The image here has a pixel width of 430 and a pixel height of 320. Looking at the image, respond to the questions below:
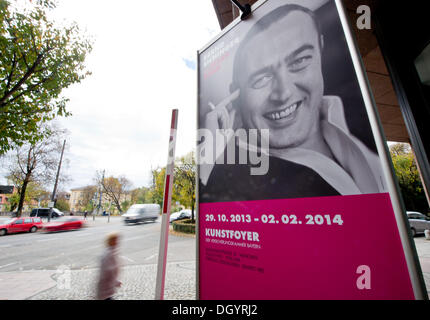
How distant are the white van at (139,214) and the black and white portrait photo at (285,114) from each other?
23.5 meters

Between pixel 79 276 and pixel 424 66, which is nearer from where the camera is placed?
pixel 424 66

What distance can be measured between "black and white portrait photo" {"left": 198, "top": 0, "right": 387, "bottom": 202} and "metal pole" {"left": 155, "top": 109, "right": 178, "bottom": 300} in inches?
15.0

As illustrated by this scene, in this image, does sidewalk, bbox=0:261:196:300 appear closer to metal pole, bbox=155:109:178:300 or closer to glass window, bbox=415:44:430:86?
metal pole, bbox=155:109:178:300

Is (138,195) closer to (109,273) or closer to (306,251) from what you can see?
(109,273)

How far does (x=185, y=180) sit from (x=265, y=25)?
16.2 meters

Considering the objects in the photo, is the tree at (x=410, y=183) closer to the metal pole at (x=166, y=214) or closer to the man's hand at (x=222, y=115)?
the man's hand at (x=222, y=115)

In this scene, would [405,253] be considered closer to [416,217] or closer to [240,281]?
[240,281]

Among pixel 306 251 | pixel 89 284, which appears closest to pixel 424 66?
pixel 306 251

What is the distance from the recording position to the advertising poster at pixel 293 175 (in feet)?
3.25

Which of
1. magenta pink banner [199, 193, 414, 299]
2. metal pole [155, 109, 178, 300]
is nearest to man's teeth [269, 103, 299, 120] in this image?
magenta pink banner [199, 193, 414, 299]

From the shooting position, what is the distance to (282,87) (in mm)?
1447
